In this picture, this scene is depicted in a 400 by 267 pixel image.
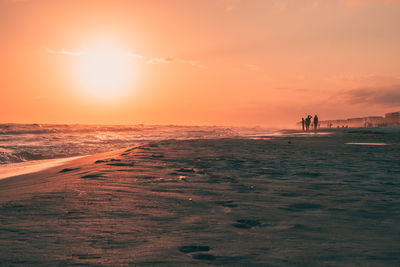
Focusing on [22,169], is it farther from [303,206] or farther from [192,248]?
[192,248]

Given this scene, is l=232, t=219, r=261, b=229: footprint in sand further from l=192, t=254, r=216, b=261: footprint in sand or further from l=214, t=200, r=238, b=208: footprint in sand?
l=192, t=254, r=216, b=261: footprint in sand

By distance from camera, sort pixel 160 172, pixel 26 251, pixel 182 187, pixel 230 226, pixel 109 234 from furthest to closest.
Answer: pixel 160 172, pixel 182 187, pixel 230 226, pixel 109 234, pixel 26 251

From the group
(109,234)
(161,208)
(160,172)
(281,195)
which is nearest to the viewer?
(109,234)

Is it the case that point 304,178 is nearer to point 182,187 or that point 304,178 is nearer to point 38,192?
point 182,187

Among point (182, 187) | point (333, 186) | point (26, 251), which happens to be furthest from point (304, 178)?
point (26, 251)

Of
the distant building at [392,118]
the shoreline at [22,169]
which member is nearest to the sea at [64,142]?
the shoreline at [22,169]

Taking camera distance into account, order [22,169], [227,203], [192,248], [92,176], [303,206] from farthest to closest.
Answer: [22,169]
[92,176]
[227,203]
[303,206]
[192,248]

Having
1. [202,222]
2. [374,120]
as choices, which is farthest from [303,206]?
[374,120]

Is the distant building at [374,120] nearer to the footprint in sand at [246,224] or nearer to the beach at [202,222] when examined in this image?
the beach at [202,222]

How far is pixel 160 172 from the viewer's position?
6.66 meters

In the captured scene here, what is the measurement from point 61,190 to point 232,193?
258 cm

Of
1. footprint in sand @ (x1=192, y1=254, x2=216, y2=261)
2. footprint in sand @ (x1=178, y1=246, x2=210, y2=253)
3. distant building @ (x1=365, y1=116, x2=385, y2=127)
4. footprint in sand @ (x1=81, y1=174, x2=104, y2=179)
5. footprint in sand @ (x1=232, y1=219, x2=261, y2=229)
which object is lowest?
footprint in sand @ (x1=232, y1=219, x2=261, y2=229)

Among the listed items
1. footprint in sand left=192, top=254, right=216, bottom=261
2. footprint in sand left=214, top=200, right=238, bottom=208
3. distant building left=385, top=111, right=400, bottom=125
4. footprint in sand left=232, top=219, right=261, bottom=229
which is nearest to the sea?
footprint in sand left=214, top=200, right=238, bottom=208

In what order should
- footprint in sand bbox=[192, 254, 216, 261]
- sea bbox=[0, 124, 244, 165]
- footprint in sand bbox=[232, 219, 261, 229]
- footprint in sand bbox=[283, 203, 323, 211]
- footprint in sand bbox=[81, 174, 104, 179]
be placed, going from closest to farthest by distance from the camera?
footprint in sand bbox=[192, 254, 216, 261], footprint in sand bbox=[232, 219, 261, 229], footprint in sand bbox=[283, 203, 323, 211], footprint in sand bbox=[81, 174, 104, 179], sea bbox=[0, 124, 244, 165]
